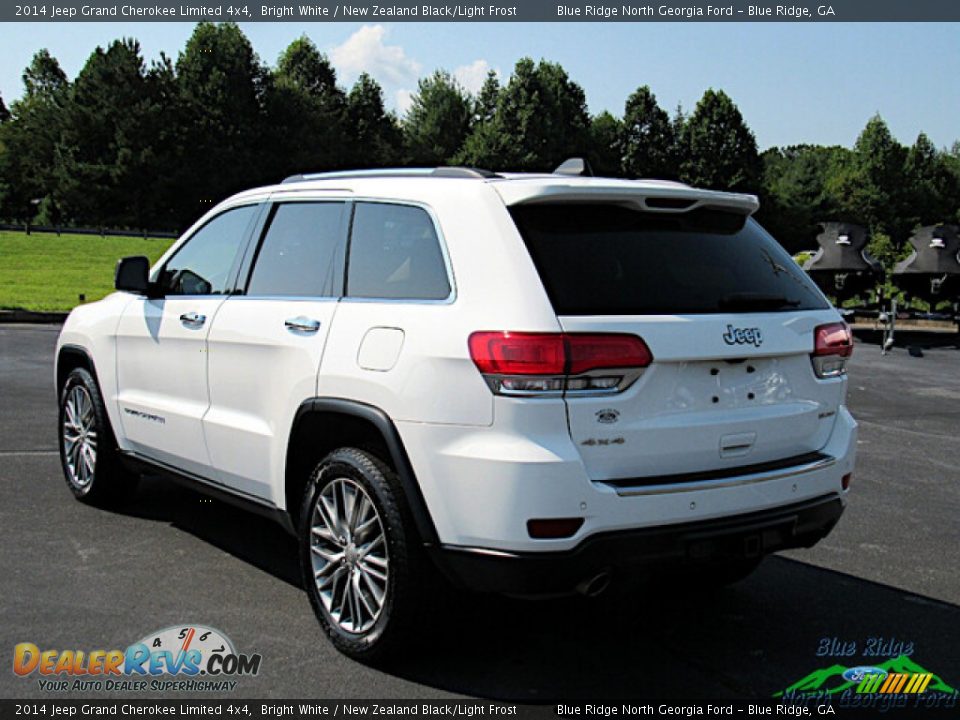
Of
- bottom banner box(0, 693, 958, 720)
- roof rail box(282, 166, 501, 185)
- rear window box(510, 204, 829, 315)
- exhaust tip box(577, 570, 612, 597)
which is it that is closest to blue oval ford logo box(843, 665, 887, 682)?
bottom banner box(0, 693, 958, 720)

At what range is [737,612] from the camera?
14.9 feet

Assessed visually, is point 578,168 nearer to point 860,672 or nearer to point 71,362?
point 860,672

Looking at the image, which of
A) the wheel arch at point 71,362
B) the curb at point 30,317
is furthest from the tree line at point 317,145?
the wheel arch at point 71,362

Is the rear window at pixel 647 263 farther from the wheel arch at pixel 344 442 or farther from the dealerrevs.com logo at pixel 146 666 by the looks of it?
the dealerrevs.com logo at pixel 146 666

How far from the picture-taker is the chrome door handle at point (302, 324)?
411cm

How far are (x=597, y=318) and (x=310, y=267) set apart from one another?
152 cm

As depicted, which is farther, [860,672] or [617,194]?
[860,672]

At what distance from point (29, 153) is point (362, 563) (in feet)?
286

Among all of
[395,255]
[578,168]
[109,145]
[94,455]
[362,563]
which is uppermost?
[109,145]

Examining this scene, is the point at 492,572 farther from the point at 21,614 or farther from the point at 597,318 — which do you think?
the point at 21,614

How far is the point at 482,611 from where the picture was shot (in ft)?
14.7

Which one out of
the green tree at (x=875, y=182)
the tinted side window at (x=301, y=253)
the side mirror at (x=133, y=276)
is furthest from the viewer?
the green tree at (x=875, y=182)

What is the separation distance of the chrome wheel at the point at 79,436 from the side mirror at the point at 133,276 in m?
0.96

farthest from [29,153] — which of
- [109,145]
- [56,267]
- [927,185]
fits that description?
[927,185]
